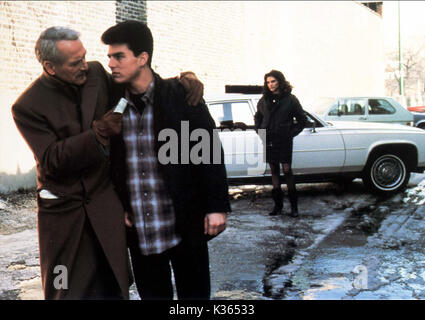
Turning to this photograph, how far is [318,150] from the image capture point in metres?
8.21

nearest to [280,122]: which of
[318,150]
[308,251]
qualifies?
[318,150]

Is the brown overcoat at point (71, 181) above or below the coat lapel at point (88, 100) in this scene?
below

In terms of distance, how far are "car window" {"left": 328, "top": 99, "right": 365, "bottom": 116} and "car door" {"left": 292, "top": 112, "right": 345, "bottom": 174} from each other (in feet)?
15.4

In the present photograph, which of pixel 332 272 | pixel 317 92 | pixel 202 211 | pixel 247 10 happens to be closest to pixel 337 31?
pixel 317 92

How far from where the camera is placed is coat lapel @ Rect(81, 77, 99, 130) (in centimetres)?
237

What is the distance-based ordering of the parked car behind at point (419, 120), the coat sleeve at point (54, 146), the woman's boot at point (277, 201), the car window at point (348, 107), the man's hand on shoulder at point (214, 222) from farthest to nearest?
the parked car behind at point (419, 120)
the car window at point (348, 107)
the woman's boot at point (277, 201)
the man's hand on shoulder at point (214, 222)
the coat sleeve at point (54, 146)

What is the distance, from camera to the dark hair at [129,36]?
96.0 inches

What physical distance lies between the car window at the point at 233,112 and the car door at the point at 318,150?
0.81 m

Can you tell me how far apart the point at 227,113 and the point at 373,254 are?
3.66 m

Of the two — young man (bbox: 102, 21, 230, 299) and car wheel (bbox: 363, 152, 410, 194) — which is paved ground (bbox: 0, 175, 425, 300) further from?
young man (bbox: 102, 21, 230, 299)

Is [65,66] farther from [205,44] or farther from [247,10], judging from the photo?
[247,10]

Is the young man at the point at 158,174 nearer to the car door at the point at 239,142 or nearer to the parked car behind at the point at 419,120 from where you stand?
the car door at the point at 239,142

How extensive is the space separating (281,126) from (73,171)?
468 centimetres

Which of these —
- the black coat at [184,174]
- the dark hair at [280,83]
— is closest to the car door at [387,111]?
the dark hair at [280,83]
